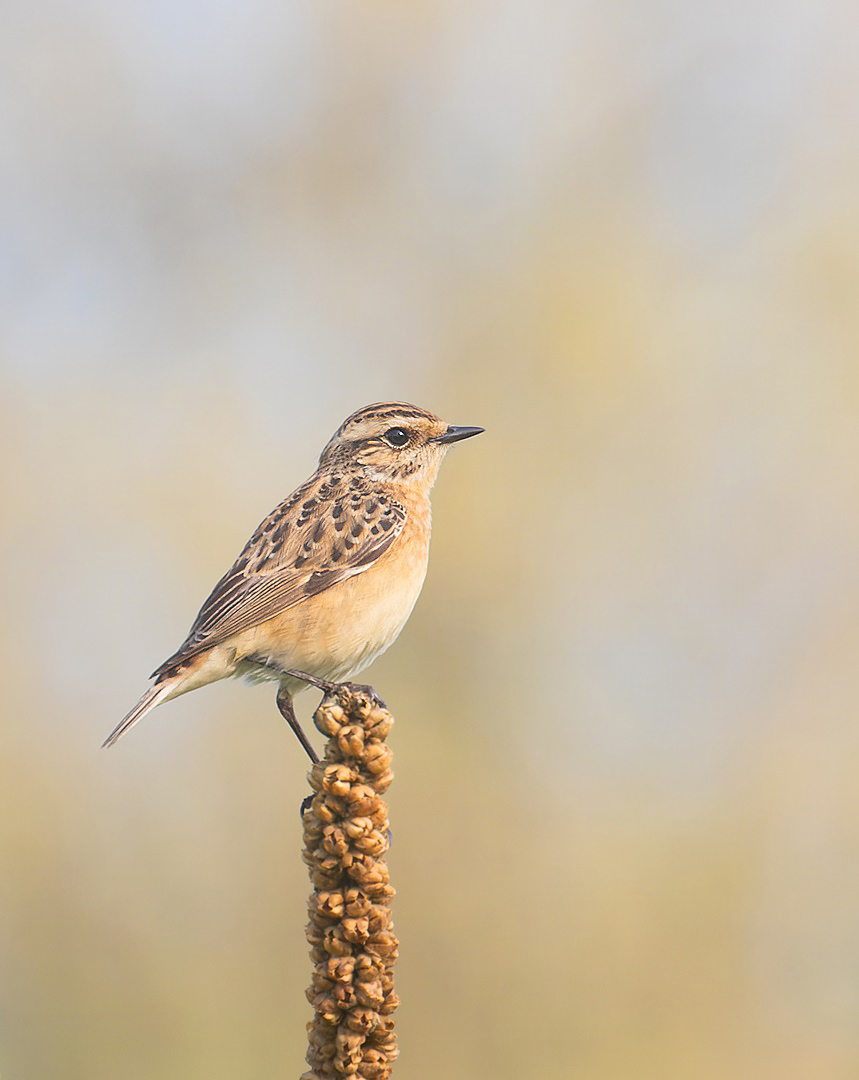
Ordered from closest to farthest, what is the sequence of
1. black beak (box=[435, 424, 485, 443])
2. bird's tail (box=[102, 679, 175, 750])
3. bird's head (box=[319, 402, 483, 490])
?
bird's tail (box=[102, 679, 175, 750]), black beak (box=[435, 424, 485, 443]), bird's head (box=[319, 402, 483, 490])

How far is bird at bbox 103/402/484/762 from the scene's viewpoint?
546cm

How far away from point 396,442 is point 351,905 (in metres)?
3.73

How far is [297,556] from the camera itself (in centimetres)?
580

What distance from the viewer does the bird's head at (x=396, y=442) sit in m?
6.24

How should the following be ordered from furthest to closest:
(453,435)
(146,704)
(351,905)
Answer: (453,435)
(146,704)
(351,905)

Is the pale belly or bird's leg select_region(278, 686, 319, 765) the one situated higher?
the pale belly

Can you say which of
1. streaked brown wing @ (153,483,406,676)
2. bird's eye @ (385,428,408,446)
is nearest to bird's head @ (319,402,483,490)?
bird's eye @ (385,428,408,446)

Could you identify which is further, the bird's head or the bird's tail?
the bird's head

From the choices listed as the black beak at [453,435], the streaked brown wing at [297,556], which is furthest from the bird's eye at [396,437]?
the streaked brown wing at [297,556]

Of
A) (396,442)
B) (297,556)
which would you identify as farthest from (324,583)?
(396,442)

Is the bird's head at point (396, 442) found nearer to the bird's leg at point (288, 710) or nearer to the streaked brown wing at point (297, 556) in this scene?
the streaked brown wing at point (297, 556)

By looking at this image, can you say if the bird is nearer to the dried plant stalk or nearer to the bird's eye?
the bird's eye

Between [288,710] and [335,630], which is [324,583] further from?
[288,710]

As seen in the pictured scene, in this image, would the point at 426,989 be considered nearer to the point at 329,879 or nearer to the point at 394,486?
the point at 394,486
